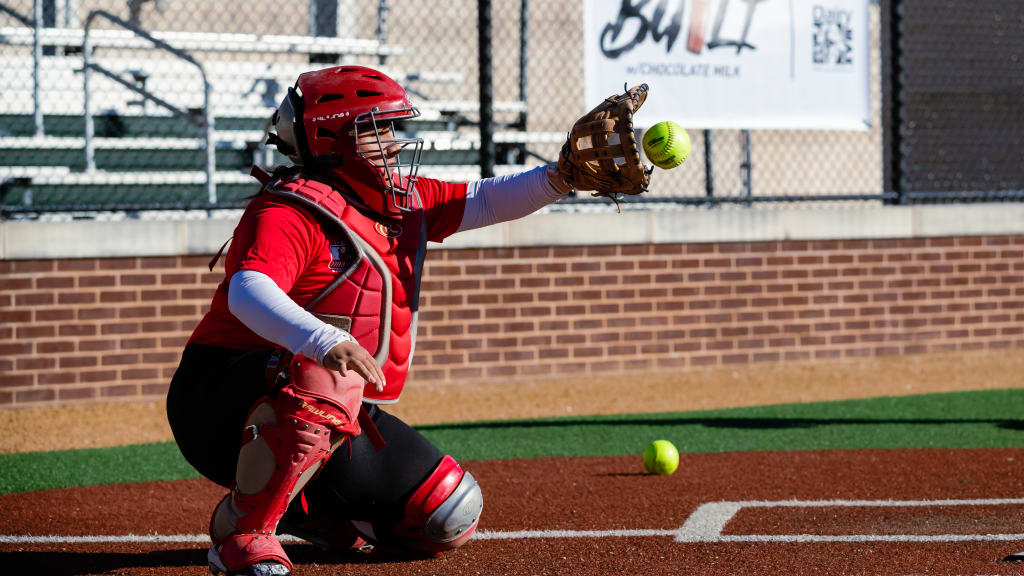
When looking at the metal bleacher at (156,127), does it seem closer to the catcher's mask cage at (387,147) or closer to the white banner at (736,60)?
the white banner at (736,60)

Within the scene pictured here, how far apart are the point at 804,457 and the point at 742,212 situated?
3.65m

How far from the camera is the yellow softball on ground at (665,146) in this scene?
12.6ft

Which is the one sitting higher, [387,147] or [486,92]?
[486,92]

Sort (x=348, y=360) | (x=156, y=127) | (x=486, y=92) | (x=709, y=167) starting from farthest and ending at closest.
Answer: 1. (x=156, y=127)
2. (x=709, y=167)
3. (x=486, y=92)
4. (x=348, y=360)

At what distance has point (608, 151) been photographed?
11.9 feet

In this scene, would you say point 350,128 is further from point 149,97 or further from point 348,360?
point 149,97

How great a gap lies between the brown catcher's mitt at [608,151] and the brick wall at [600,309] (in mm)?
4554

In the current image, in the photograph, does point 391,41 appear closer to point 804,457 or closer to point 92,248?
point 92,248

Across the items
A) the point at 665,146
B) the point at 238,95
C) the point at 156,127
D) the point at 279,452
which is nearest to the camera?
the point at 279,452

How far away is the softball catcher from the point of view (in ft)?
10.4

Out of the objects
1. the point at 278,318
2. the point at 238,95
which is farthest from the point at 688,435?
the point at 238,95

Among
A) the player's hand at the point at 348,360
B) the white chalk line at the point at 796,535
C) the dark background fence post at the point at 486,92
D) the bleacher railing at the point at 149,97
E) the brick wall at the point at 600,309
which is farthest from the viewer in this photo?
the bleacher railing at the point at 149,97

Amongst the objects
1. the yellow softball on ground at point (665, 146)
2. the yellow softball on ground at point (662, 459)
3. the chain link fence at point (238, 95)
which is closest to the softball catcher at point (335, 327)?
the yellow softball on ground at point (665, 146)

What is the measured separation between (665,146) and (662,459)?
1.88m
